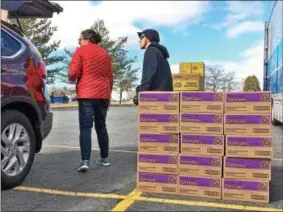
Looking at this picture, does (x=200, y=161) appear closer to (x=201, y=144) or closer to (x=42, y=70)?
(x=201, y=144)

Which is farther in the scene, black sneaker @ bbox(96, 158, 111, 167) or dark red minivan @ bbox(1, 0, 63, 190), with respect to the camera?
black sneaker @ bbox(96, 158, 111, 167)

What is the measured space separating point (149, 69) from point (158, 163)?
3.94 ft

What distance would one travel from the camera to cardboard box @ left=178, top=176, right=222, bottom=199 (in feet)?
15.9

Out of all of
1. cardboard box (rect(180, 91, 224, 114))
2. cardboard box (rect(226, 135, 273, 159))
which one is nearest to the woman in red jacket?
cardboard box (rect(180, 91, 224, 114))

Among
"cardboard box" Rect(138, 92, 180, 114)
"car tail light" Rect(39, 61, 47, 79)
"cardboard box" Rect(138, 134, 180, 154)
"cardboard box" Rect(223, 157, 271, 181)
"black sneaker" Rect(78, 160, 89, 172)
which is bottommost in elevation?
"black sneaker" Rect(78, 160, 89, 172)

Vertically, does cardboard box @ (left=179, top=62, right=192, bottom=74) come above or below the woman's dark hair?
above

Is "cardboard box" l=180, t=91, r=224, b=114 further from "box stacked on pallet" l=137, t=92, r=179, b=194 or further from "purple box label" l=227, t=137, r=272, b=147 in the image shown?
"purple box label" l=227, t=137, r=272, b=147

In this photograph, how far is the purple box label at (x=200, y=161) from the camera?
487 cm

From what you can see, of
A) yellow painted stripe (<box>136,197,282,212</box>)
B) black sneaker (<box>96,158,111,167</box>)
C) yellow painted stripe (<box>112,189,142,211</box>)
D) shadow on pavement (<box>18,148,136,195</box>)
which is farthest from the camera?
black sneaker (<box>96,158,111,167</box>)

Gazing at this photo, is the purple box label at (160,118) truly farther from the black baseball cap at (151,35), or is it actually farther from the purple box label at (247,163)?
the black baseball cap at (151,35)

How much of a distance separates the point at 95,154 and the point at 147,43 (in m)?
2.30

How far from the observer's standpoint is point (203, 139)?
16.1 ft

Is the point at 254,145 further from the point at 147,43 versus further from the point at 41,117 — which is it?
the point at 41,117

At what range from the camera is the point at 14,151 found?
185 inches
